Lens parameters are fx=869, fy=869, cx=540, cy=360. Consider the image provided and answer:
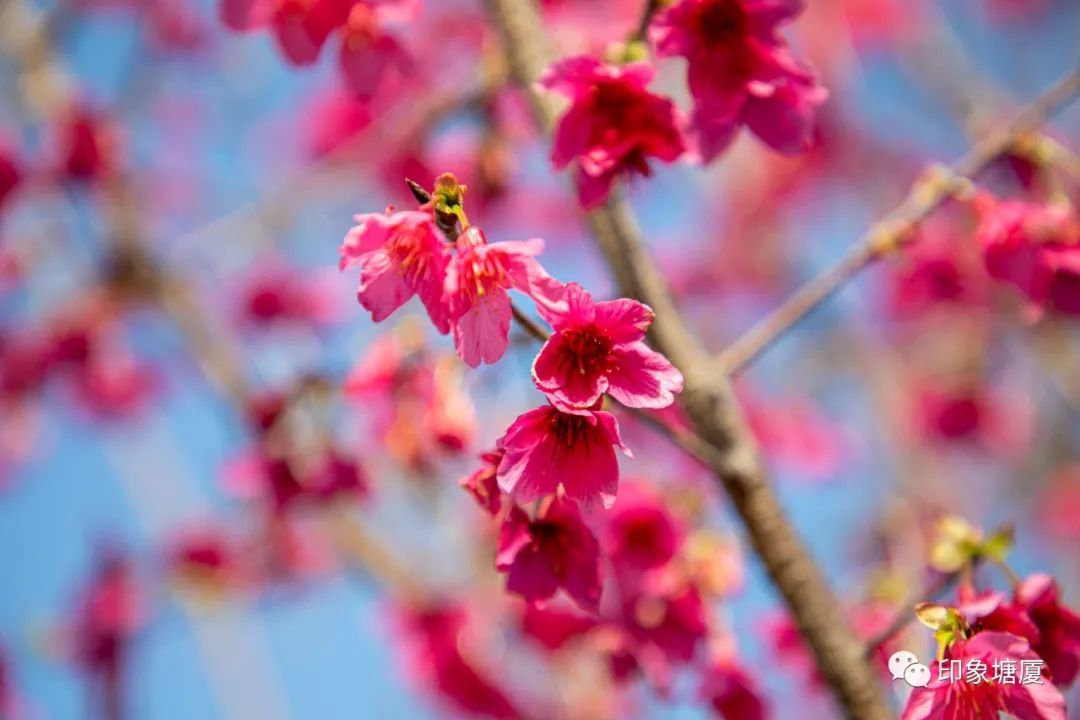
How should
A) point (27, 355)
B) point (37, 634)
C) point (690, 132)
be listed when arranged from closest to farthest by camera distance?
point (690, 132) → point (37, 634) → point (27, 355)

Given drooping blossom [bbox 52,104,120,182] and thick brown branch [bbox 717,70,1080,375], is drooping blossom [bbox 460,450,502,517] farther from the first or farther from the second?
drooping blossom [bbox 52,104,120,182]

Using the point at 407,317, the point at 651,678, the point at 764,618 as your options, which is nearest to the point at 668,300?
the point at 407,317

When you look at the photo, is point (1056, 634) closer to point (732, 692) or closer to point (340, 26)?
point (732, 692)

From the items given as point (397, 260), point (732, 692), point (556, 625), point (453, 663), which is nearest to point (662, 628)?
point (732, 692)

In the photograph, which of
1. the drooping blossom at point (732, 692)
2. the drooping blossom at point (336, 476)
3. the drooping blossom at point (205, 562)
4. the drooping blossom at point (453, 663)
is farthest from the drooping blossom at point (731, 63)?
the drooping blossom at point (205, 562)

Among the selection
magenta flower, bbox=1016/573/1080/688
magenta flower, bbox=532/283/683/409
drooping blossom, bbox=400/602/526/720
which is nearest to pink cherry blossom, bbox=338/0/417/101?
magenta flower, bbox=532/283/683/409

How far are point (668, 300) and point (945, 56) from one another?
2.83m

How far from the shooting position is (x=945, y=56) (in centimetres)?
357

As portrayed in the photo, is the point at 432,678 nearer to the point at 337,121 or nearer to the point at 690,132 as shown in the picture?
the point at 690,132

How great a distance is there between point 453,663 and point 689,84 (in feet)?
5.50

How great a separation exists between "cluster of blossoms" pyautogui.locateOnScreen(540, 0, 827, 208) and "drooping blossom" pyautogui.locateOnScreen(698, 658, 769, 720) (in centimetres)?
85

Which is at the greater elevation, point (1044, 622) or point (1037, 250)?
point (1037, 250)

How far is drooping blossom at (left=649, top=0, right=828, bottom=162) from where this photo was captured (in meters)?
1.14

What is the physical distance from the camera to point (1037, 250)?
136cm
